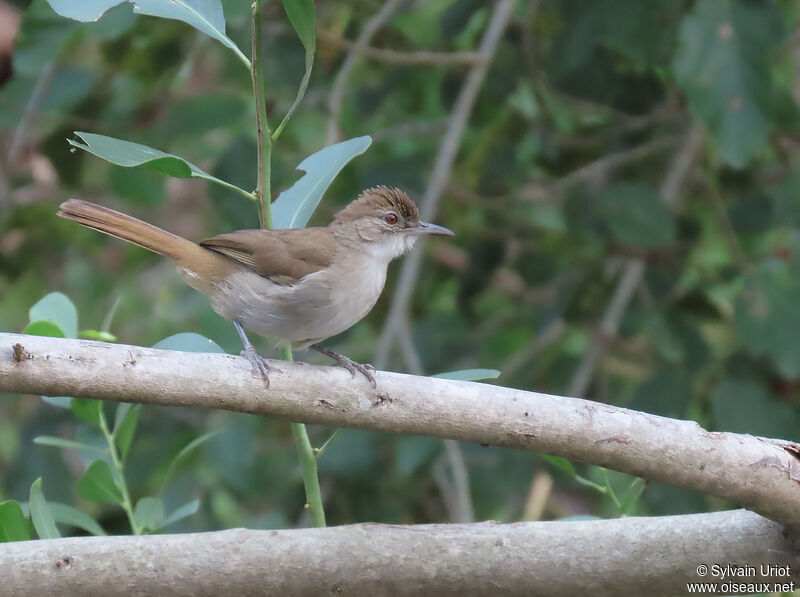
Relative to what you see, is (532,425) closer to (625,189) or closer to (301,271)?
(301,271)

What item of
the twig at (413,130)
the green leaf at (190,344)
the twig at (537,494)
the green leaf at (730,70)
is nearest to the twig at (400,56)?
the twig at (413,130)

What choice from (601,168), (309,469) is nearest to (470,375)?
(309,469)

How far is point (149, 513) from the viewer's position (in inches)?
118

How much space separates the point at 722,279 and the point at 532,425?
341 cm

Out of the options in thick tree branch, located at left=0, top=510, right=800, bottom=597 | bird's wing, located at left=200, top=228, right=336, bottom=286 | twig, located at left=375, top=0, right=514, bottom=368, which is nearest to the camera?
thick tree branch, located at left=0, top=510, right=800, bottom=597

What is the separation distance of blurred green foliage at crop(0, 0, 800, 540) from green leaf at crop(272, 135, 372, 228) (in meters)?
1.82

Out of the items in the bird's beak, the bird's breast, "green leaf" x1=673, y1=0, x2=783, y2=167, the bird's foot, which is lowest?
the bird's breast

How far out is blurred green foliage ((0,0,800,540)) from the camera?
469cm

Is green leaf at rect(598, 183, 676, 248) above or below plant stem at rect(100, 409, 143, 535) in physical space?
above

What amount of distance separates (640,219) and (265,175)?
9.74 feet

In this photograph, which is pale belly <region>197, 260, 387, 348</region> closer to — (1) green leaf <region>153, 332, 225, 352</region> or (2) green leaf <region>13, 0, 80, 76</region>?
(1) green leaf <region>153, 332, 225, 352</region>

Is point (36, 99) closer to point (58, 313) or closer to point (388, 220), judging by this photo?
point (388, 220)

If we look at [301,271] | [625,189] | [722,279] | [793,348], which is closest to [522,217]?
[625,189]

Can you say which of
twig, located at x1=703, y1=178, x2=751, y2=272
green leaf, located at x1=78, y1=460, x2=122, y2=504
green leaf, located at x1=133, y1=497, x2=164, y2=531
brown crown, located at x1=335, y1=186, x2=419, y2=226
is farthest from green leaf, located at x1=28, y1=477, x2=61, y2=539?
twig, located at x1=703, y1=178, x2=751, y2=272
